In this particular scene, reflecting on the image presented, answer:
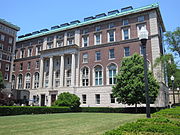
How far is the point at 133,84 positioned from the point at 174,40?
14183 mm

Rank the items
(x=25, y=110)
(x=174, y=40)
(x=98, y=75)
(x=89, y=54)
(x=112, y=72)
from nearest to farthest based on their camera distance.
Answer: (x=25, y=110)
(x=174, y=40)
(x=112, y=72)
(x=98, y=75)
(x=89, y=54)

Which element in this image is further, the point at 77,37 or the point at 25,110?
the point at 77,37

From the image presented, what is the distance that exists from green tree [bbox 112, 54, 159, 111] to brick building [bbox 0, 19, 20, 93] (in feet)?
113

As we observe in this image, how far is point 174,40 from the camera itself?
33906 mm

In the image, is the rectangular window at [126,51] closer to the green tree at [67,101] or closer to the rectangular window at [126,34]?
the rectangular window at [126,34]

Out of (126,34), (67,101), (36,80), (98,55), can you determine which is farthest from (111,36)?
(36,80)

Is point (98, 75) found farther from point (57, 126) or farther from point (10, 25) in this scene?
point (10, 25)

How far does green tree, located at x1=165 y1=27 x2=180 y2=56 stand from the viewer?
33.4 meters

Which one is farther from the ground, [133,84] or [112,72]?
[112,72]

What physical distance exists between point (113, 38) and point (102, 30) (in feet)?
12.0

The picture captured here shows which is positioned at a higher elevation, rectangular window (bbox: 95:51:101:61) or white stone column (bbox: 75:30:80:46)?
white stone column (bbox: 75:30:80:46)

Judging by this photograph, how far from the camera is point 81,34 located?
45.2 meters

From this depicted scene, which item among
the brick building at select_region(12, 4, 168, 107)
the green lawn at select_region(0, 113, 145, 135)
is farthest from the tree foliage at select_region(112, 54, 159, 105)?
the green lawn at select_region(0, 113, 145, 135)

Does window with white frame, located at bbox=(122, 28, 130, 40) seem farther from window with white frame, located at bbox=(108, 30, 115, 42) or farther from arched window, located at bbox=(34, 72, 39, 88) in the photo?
arched window, located at bbox=(34, 72, 39, 88)
